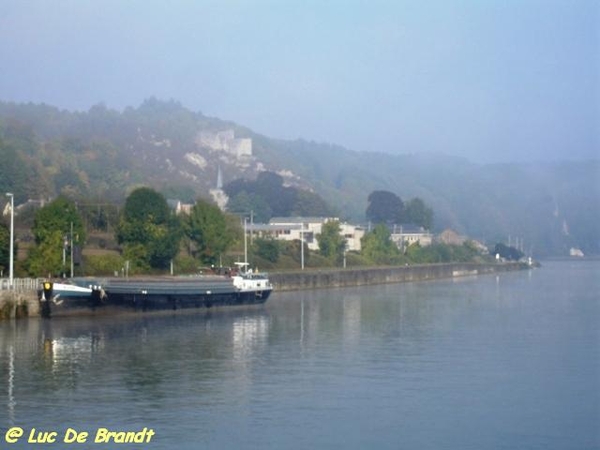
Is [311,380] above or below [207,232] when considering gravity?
below

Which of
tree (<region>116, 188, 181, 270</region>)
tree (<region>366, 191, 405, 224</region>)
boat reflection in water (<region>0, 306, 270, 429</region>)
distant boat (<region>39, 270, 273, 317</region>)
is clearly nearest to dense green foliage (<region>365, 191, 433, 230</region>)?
tree (<region>366, 191, 405, 224</region>)

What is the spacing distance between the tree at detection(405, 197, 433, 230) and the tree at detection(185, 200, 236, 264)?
4566cm

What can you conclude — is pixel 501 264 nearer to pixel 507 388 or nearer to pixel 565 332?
pixel 565 332

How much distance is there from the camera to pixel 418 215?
8969cm

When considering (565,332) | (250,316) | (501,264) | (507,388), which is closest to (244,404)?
(507,388)

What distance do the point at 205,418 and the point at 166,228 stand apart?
25678 millimetres

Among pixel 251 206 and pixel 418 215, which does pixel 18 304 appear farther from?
pixel 418 215

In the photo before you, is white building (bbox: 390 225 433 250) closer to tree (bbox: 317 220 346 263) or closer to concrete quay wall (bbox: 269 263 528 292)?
concrete quay wall (bbox: 269 263 528 292)

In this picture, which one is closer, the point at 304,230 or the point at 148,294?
the point at 148,294

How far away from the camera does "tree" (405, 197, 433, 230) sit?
3514 inches

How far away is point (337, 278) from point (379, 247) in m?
15.8

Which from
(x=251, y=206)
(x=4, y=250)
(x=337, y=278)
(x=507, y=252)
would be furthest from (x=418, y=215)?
(x=4, y=250)

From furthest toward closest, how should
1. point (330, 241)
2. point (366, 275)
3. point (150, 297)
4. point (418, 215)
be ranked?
point (418, 215)
point (330, 241)
point (366, 275)
point (150, 297)

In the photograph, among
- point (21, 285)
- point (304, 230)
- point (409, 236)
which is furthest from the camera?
point (409, 236)
